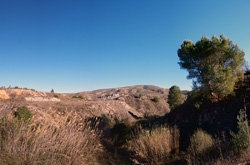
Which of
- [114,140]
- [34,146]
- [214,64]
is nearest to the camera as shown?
[34,146]

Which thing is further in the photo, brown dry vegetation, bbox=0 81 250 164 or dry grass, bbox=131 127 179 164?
dry grass, bbox=131 127 179 164

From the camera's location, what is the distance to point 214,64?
462 inches

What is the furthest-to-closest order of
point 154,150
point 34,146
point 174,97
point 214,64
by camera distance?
point 174,97
point 214,64
point 154,150
point 34,146

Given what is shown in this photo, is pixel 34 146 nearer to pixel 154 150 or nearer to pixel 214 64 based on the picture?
pixel 154 150

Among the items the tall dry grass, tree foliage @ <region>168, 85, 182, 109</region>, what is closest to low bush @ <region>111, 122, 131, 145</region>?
the tall dry grass

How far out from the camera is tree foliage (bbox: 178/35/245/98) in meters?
10.2

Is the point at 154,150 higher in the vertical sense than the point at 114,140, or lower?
Answer: higher

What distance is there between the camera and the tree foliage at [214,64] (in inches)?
402

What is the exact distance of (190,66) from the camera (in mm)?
12805

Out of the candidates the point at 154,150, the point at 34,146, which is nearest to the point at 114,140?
the point at 154,150

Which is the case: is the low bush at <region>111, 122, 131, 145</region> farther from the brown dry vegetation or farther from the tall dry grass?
the tall dry grass

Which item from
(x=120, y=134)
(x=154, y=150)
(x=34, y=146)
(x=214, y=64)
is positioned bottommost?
→ (x=120, y=134)

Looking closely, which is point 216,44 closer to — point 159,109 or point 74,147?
point 74,147

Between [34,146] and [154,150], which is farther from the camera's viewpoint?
[154,150]
